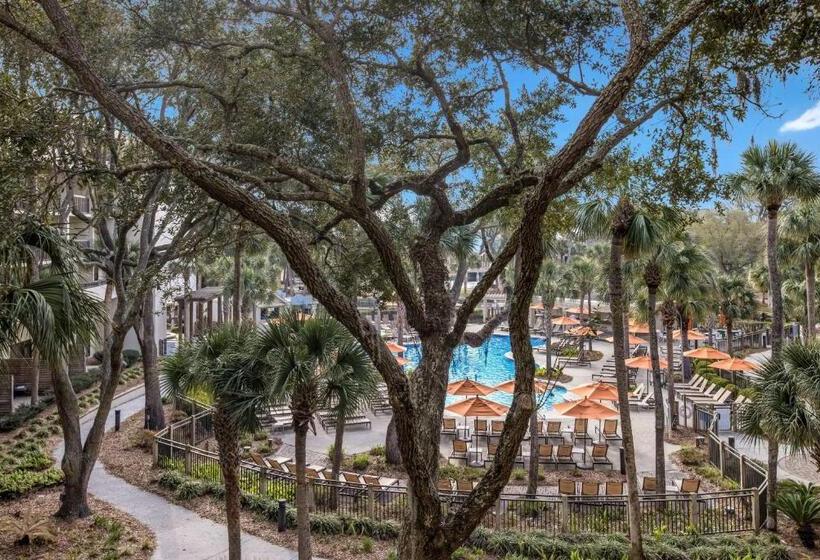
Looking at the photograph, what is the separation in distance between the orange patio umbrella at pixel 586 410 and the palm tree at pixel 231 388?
10.7 meters

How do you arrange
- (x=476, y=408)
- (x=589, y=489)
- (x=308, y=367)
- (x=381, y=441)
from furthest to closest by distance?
(x=381, y=441) → (x=476, y=408) → (x=589, y=489) → (x=308, y=367)

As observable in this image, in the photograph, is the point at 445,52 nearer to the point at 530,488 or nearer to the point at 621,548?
the point at 621,548

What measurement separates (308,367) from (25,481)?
8286 mm

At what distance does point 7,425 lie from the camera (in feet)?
56.1

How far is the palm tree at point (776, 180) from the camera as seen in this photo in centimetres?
1467

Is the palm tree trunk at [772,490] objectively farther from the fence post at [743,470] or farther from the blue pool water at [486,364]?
the blue pool water at [486,364]

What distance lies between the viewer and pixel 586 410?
1769 centimetres

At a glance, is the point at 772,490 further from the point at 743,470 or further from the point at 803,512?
the point at 743,470

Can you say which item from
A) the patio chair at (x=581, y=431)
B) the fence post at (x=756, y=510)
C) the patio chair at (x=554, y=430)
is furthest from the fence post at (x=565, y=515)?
the patio chair at (x=554, y=430)

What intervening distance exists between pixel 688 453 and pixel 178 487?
13993 millimetres

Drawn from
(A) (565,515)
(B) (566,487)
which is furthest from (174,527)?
(B) (566,487)

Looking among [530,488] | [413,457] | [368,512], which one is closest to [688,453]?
[530,488]

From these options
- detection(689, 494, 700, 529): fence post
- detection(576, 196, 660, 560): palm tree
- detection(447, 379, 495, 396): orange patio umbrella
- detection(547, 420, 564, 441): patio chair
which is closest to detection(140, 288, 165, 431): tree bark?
detection(447, 379, 495, 396): orange patio umbrella

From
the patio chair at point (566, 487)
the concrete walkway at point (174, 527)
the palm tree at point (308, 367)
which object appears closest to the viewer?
the palm tree at point (308, 367)
